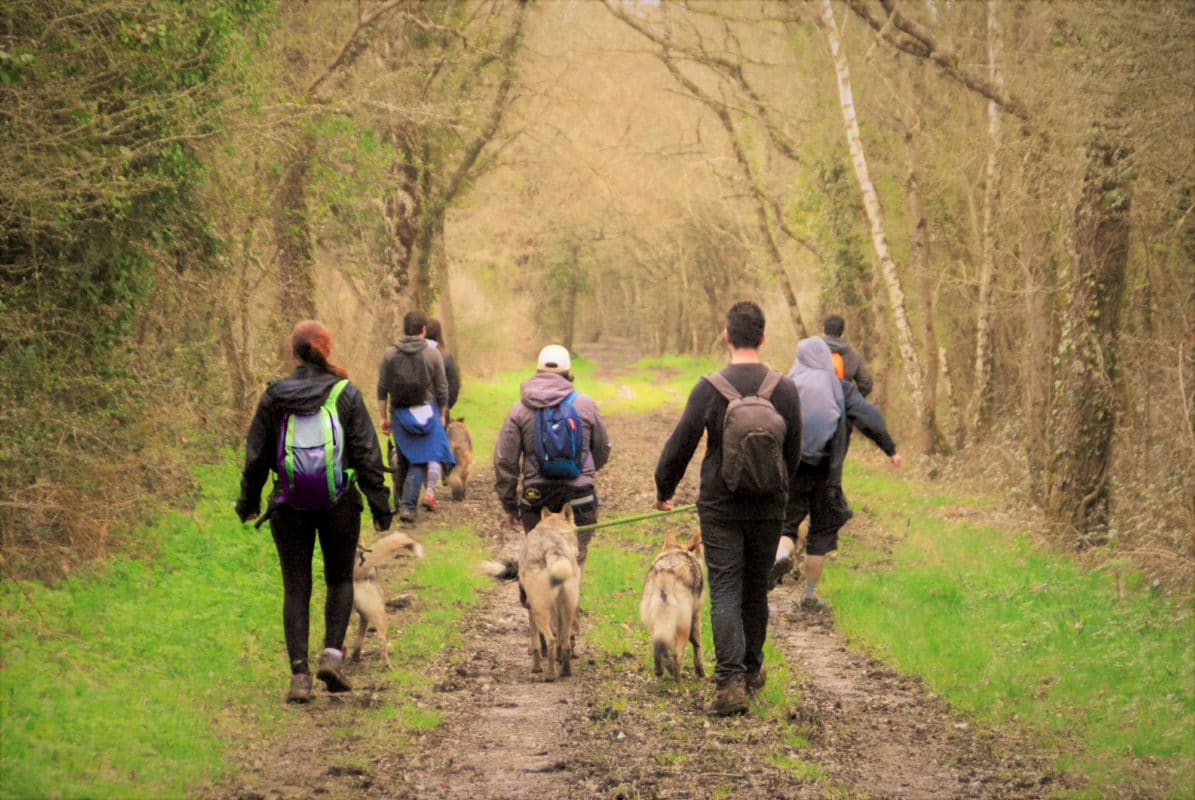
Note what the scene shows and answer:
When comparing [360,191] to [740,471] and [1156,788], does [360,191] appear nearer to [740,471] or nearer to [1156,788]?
[740,471]

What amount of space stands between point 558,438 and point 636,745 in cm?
265

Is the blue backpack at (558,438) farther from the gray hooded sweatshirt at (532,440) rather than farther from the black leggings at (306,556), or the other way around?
the black leggings at (306,556)

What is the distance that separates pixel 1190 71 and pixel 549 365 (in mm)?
5629

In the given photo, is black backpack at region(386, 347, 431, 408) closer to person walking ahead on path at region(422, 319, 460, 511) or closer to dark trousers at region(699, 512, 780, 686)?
person walking ahead on path at region(422, 319, 460, 511)

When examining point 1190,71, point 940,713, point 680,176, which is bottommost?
point 940,713

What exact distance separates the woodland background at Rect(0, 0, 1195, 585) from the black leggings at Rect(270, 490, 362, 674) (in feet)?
6.78

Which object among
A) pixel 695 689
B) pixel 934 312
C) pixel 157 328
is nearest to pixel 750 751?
pixel 695 689

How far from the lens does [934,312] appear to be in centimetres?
2055

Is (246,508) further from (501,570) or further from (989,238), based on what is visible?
(989,238)

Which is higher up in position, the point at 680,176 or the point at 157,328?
the point at 680,176

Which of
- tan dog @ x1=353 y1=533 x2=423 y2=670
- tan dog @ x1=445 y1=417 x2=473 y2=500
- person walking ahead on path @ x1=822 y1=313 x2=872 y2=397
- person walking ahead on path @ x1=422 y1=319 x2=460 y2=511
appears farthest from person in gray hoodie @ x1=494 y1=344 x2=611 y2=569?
tan dog @ x1=445 y1=417 x2=473 y2=500

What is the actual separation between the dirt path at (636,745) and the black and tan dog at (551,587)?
8.4 inches

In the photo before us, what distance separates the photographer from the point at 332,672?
6.90 metres

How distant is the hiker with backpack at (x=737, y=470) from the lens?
673cm
